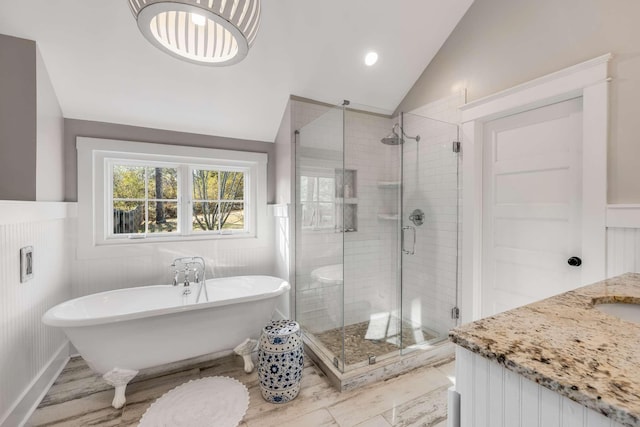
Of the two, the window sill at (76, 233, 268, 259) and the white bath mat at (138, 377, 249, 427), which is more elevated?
the window sill at (76, 233, 268, 259)

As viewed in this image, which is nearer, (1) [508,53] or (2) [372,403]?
(2) [372,403]

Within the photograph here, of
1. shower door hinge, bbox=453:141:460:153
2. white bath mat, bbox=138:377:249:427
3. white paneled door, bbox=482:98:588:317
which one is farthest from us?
shower door hinge, bbox=453:141:460:153

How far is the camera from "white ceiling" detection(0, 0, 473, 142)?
1936mm

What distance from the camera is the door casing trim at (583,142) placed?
1.66 m

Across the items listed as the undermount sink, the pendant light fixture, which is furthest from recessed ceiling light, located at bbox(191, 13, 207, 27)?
the undermount sink

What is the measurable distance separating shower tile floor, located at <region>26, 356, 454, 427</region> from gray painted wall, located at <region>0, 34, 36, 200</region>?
4.50 feet

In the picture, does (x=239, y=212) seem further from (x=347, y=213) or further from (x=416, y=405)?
(x=416, y=405)

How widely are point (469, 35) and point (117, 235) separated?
3.49 meters

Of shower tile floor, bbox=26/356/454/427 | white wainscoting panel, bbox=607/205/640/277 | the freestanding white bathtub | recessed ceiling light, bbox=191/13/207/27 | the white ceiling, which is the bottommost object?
shower tile floor, bbox=26/356/454/427

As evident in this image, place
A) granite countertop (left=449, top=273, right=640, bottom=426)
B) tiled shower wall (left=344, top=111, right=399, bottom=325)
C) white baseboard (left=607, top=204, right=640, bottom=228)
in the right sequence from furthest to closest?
1. tiled shower wall (left=344, top=111, right=399, bottom=325)
2. white baseboard (left=607, top=204, right=640, bottom=228)
3. granite countertop (left=449, top=273, right=640, bottom=426)

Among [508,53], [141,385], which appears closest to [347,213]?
[508,53]

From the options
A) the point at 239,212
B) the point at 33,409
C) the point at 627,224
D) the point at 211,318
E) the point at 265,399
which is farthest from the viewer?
the point at 239,212

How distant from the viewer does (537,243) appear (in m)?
2.05

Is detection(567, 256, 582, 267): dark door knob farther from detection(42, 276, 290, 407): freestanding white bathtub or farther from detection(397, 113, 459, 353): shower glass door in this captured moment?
detection(42, 276, 290, 407): freestanding white bathtub
